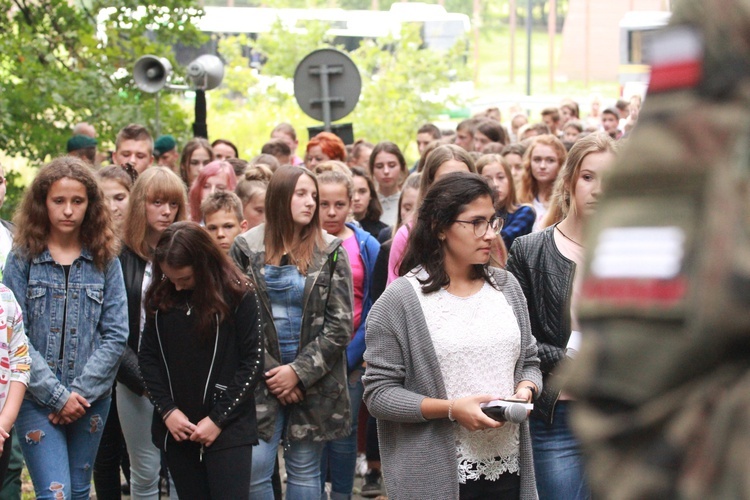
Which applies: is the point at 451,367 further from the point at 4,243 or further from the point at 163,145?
the point at 163,145

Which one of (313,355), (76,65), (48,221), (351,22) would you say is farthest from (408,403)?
(351,22)

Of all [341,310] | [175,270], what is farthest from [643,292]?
[341,310]

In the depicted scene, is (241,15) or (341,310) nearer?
(341,310)

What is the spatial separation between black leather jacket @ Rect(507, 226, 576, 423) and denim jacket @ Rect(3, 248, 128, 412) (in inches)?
91.9

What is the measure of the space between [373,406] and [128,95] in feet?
30.8

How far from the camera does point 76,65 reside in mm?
13461

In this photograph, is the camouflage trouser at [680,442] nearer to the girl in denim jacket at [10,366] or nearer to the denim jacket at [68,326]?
the girl in denim jacket at [10,366]

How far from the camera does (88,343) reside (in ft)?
20.4

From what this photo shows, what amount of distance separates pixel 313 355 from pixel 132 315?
119cm

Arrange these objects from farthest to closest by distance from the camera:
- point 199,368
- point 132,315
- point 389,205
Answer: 1. point 389,205
2. point 132,315
3. point 199,368

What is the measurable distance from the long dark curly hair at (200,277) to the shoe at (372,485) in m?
2.84

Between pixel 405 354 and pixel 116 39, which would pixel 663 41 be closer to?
pixel 405 354

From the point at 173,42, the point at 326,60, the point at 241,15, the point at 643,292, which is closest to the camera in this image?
the point at 643,292

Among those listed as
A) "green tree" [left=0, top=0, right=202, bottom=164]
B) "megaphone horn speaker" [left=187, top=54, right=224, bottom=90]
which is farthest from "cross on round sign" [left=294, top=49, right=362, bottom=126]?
"green tree" [left=0, top=0, right=202, bottom=164]
